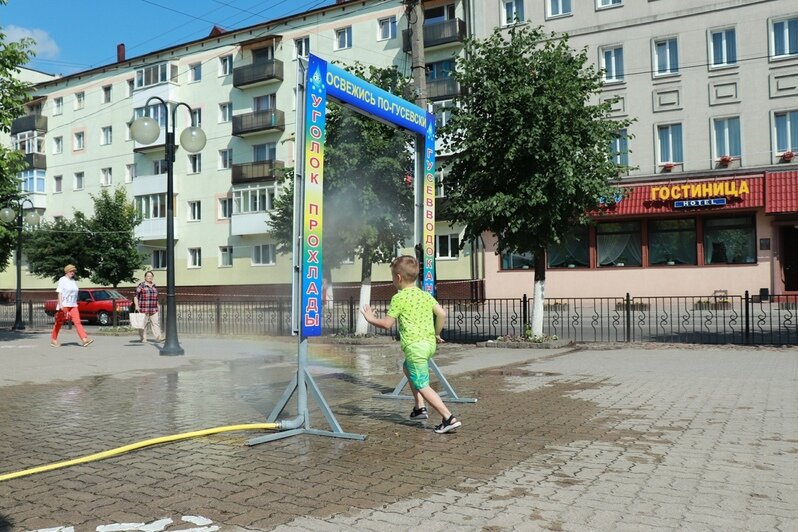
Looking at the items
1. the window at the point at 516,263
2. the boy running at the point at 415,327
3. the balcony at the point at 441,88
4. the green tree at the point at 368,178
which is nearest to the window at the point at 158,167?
the balcony at the point at 441,88

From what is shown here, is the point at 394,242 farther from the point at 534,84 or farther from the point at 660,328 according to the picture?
the point at 660,328

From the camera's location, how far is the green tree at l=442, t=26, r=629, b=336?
14242mm

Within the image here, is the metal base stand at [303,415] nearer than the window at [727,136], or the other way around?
the metal base stand at [303,415]

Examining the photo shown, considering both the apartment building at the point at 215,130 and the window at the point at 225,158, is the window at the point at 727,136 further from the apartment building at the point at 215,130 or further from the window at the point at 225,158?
the window at the point at 225,158

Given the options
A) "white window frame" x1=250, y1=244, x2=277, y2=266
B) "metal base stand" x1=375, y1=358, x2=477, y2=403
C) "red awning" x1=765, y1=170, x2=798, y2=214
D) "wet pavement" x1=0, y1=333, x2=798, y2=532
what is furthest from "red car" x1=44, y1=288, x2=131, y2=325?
"red awning" x1=765, y1=170, x2=798, y2=214

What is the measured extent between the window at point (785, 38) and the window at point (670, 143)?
4521 mm

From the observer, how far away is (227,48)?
1762 inches

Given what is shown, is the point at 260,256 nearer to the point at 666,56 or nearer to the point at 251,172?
the point at 251,172

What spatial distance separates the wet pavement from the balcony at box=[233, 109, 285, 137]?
3369 cm

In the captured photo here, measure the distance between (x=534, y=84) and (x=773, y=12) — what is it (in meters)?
18.5

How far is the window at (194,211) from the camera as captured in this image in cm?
4650

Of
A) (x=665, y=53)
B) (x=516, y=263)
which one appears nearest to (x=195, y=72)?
(x=516, y=263)

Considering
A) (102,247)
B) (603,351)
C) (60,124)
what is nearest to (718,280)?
(603,351)

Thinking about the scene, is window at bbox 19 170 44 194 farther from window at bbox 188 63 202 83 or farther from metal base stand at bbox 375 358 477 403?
metal base stand at bbox 375 358 477 403
